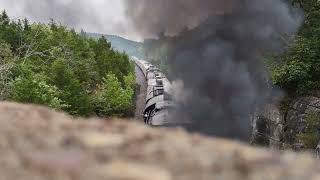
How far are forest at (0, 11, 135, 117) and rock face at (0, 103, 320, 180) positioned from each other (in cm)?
1510

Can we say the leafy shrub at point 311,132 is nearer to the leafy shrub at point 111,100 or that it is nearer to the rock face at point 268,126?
the rock face at point 268,126

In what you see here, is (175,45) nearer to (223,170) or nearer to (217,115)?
(217,115)

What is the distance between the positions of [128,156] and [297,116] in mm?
21479

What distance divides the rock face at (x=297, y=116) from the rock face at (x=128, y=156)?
18.9m

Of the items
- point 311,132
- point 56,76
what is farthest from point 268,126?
point 56,76

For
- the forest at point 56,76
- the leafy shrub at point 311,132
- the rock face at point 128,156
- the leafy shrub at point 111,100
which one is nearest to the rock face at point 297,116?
the leafy shrub at point 311,132

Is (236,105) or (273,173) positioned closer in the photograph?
(273,173)

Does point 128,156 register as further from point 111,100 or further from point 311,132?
point 111,100

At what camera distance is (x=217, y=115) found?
32.7 m

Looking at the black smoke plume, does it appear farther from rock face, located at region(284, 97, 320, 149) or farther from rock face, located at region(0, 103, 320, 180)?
rock face, located at region(0, 103, 320, 180)

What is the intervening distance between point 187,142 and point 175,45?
37.1 metres

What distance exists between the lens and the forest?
61.6 ft

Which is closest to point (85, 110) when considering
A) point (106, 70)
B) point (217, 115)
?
point (217, 115)

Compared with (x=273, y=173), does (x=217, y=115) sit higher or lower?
higher
